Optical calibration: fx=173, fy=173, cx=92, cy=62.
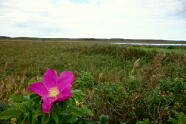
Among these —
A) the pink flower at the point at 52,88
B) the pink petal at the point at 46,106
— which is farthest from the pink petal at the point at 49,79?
the pink petal at the point at 46,106

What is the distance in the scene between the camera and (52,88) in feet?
2.73

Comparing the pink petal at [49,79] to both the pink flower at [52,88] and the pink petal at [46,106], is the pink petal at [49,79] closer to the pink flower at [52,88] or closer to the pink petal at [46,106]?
the pink flower at [52,88]

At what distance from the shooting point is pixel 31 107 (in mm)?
907

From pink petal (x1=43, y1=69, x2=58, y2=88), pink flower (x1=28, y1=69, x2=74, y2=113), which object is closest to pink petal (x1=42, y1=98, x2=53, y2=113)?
pink flower (x1=28, y1=69, x2=74, y2=113)

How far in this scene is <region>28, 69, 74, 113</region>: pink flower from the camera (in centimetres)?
76

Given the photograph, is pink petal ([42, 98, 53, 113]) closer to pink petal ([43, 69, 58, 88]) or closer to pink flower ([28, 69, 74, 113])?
pink flower ([28, 69, 74, 113])

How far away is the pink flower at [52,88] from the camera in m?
0.76

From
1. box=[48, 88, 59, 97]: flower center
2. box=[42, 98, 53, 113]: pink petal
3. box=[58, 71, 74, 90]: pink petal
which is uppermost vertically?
box=[58, 71, 74, 90]: pink petal

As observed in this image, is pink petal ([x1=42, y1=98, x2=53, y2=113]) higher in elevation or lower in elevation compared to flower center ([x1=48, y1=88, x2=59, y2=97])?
lower

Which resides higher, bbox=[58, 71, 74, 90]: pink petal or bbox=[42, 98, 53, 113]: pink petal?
bbox=[58, 71, 74, 90]: pink petal

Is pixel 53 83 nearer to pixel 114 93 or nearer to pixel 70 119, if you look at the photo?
pixel 70 119

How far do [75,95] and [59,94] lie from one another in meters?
0.19

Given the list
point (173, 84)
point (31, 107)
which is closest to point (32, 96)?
point (31, 107)

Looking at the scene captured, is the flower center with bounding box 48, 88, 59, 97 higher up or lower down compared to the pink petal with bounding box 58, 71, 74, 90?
lower down
